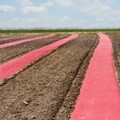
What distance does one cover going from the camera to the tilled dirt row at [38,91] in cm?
785

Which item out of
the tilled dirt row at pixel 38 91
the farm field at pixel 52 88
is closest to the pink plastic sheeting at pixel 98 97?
the farm field at pixel 52 88

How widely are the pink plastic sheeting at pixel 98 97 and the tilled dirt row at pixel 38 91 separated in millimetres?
237

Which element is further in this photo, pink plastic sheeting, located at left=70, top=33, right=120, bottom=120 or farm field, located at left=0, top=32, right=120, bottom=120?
farm field, located at left=0, top=32, right=120, bottom=120

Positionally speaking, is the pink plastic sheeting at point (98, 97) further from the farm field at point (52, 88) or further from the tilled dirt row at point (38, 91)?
the tilled dirt row at point (38, 91)

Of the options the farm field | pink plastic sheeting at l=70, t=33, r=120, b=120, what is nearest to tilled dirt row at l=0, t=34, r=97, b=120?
the farm field

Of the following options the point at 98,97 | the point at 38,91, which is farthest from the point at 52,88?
the point at 98,97

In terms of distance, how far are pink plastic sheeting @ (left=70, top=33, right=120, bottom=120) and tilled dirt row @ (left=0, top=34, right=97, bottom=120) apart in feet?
0.78

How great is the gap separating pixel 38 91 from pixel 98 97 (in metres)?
1.39

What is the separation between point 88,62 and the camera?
50.8ft

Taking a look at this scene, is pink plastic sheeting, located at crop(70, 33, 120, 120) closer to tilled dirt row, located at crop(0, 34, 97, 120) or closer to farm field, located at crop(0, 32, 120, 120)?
farm field, located at crop(0, 32, 120, 120)

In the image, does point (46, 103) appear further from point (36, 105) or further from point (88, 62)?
point (88, 62)

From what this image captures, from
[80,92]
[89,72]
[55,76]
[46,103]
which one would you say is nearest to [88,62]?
[89,72]

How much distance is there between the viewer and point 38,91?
9773 mm

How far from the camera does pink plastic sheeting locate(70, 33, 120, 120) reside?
25.3ft
